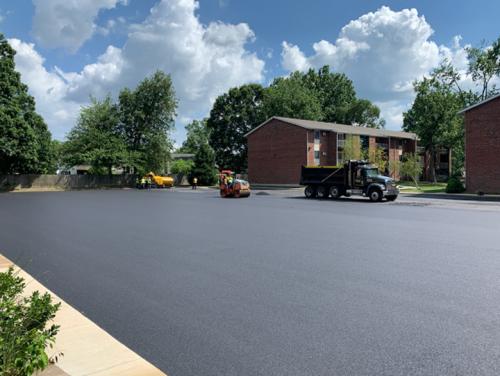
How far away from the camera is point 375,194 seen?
88.4 feet

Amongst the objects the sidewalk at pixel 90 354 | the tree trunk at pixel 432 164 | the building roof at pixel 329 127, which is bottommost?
the sidewalk at pixel 90 354

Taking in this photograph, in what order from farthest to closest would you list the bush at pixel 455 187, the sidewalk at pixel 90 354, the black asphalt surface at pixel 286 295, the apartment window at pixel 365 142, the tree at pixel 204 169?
the apartment window at pixel 365 142 → the tree at pixel 204 169 → the bush at pixel 455 187 → the black asphalt surface at pixel 286 295 → the sidewalk at pixel 90 354

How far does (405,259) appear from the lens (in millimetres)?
8523

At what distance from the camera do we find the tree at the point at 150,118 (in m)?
54.8

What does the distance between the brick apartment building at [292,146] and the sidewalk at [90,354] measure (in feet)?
152

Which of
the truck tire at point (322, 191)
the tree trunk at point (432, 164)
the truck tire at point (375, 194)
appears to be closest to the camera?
the truck tire at point (375, 194)

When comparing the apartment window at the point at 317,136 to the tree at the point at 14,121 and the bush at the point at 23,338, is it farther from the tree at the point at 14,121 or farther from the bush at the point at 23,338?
the bush at the point at 23,338

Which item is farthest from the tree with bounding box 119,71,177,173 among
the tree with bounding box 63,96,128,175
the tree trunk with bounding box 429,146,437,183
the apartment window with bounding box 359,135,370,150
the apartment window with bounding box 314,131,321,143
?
the tree trunk with bounding box 429,146,437,183

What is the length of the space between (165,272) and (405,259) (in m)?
4.70

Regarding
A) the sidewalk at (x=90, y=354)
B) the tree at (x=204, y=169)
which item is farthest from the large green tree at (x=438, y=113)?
the sidewalk at (x=90, y=354)

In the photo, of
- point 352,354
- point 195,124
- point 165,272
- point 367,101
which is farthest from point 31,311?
point 195,124

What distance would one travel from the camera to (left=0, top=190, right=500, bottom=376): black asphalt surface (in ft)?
13.4

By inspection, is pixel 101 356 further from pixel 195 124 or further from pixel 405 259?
pixel 195 124

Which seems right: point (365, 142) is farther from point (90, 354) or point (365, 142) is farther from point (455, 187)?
point (90, 354)
